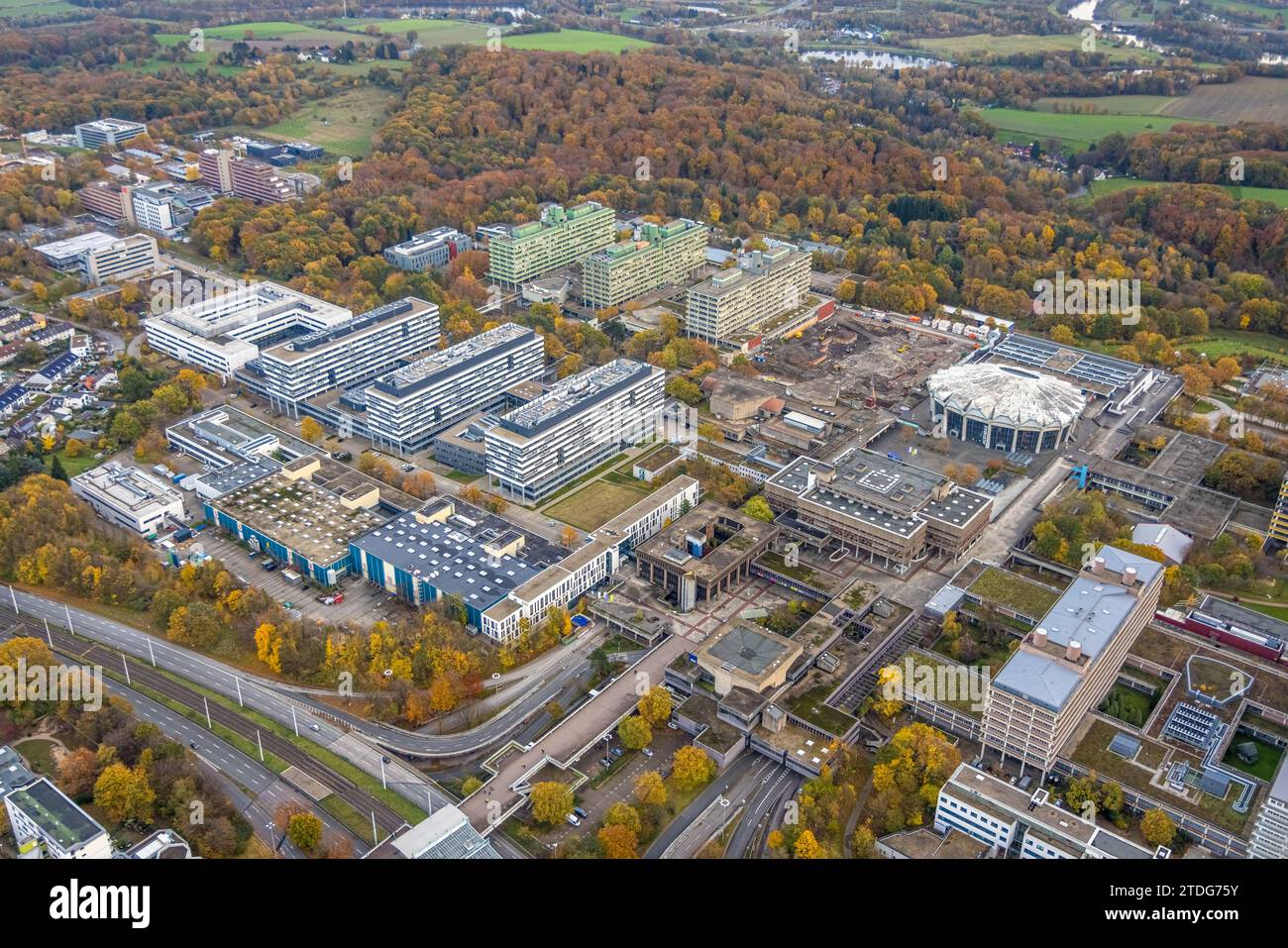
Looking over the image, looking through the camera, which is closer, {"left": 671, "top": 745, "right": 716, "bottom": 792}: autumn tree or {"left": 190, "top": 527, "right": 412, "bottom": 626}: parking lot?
{"left": 671, "top": 745, "right": 716, "bottom": 792}: autumn tree

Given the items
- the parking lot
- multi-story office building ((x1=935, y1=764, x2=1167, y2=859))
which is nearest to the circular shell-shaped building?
multi-story office building ((x1=935, y1=764, x2=1167, y2=859))

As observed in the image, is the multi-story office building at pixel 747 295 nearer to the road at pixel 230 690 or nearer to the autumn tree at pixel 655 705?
the autumn tree at pixel 655 705

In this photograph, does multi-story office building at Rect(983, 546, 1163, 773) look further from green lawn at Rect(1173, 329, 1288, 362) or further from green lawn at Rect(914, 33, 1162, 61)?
green lawn at Rect(914, 33, 1162, 61)

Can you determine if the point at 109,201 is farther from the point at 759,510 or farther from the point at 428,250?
the point at 759,510

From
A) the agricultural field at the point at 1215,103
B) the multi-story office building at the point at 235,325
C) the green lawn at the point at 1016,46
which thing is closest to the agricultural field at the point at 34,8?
the multi-story office building at the point at 235,325

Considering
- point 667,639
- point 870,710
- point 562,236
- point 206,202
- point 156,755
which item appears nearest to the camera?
point 156,755

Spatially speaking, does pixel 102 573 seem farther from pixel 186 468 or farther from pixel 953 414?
pixel 953 414

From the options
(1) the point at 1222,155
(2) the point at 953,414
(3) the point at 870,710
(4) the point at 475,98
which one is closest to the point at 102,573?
(3) the point at 870,710
